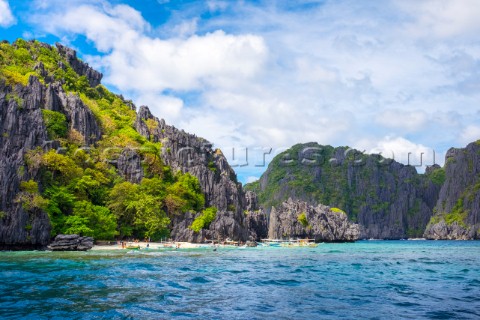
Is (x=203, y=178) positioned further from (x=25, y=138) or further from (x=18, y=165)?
(x=18, y=165)

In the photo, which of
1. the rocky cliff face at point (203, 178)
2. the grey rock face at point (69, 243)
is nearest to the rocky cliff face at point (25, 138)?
the grey rock face at point (69, 243)

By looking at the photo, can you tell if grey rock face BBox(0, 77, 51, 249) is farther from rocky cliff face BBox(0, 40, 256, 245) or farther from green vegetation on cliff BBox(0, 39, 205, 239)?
green vegetation on cliff BBox(0, 39, 205, 239)

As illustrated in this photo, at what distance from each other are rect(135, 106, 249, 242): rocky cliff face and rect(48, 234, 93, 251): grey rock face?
31.1m

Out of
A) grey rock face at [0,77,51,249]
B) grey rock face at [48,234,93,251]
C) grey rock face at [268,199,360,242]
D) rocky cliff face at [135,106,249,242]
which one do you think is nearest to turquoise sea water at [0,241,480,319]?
grey rock face at [48,234,93,251]

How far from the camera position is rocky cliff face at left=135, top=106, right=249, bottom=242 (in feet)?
337

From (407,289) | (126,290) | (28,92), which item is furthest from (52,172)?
(407,289)

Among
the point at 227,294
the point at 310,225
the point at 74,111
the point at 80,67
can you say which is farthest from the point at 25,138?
the point at 310,225

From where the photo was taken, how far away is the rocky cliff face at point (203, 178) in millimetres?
102762

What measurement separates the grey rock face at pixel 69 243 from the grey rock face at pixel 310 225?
94.2 m

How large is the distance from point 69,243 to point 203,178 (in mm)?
56260

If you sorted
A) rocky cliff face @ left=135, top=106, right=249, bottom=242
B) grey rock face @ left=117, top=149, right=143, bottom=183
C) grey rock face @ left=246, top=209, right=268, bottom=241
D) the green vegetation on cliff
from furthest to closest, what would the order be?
grey rock face @ left=246, top=209, right=268, bottom=241
rocky cliff face @ left=135, top=106, right=249, bottom=242
grey rock face @ left=117, top=149, right=143, bottom=183
the green vegetation on cliff

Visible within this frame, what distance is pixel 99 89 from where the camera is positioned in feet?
534

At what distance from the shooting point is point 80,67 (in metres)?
162

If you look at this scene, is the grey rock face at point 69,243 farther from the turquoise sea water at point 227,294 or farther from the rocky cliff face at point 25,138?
the turquoise sea water at point 227,294
